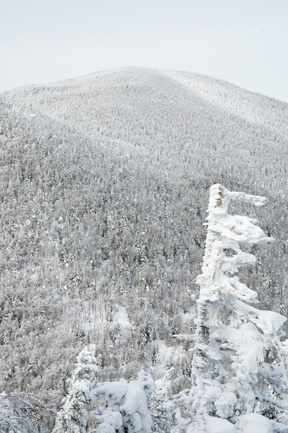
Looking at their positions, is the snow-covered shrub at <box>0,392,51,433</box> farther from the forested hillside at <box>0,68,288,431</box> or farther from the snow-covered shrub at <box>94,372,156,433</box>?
the forested hillside at <box>0,68,288,431</box>

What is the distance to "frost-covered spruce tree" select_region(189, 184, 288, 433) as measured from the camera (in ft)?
15.4

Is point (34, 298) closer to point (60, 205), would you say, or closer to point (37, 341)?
point (37, 341)

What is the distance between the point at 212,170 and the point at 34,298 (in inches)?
2131

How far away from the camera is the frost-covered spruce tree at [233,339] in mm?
4680

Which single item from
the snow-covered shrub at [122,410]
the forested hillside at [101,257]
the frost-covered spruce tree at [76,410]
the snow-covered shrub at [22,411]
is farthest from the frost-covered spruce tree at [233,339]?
the snow-covered shrub at [22,411]

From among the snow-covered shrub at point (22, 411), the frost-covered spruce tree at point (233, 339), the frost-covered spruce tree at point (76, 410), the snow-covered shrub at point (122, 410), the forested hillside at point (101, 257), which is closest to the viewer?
the snow-covered shrub at point (22, 411)

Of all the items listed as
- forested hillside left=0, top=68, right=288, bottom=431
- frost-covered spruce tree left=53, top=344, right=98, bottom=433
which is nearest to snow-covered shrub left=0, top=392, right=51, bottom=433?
frost-covered spruce tree left=53, top=344, right=98, bottom=433

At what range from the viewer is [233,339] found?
512 cm

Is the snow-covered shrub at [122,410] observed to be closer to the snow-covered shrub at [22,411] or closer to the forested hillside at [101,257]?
the snow-covered shrub at [22,411]

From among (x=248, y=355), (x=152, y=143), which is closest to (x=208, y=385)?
(x=248, y=355)

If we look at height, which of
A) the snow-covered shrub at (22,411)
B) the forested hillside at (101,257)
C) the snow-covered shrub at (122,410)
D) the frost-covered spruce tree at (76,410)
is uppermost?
the snow-covered shrub at (22,411)

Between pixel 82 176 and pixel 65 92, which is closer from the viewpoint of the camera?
pixel 82 176

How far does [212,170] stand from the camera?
230ft

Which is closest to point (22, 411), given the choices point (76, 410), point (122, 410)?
point (122, 410)
